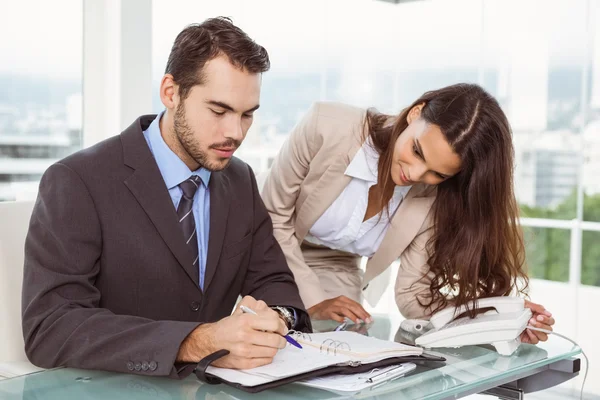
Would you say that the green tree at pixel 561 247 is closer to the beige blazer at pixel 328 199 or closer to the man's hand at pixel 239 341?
the beige blazer at pixel 328 199

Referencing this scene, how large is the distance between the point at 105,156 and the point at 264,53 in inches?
19.4

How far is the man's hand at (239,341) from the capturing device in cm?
146

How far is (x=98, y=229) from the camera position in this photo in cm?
180

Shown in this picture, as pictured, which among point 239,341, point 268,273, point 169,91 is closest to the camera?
point 239,341

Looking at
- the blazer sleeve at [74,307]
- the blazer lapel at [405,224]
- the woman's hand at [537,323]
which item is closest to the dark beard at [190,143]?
the blazer sleeve at [74,307]

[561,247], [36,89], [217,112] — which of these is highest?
[36,89]

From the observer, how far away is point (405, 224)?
246 cm

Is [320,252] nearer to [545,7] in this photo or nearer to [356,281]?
[356,281]

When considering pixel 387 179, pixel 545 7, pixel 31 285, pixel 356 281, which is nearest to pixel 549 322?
pixel 387 179

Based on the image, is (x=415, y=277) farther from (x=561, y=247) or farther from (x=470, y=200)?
(x=561, y=247)

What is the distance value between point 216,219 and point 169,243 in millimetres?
203

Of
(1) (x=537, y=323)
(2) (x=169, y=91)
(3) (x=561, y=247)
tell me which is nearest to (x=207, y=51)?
(2) (x=169, y=91)

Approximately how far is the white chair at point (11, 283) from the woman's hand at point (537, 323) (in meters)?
1.33

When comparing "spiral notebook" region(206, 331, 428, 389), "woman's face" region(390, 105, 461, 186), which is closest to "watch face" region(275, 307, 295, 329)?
"spiral notebook" region(206, 331, 428, 389)
